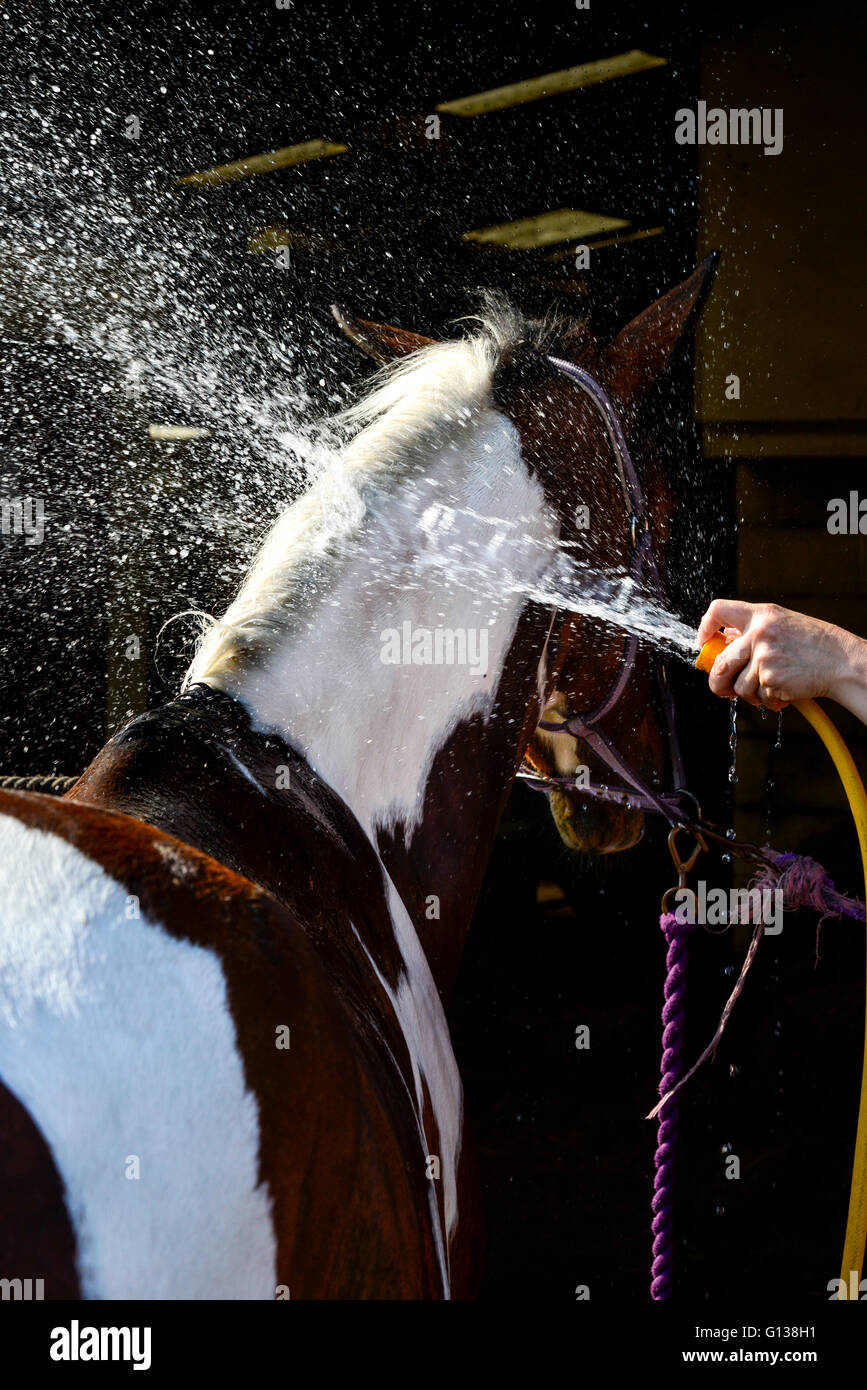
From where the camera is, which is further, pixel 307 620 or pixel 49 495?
pixel 49 495

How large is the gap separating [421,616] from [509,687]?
0.16m

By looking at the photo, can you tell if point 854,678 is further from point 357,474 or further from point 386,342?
point 386,342

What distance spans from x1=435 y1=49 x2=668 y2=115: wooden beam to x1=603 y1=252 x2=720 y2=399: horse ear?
7.13 feet

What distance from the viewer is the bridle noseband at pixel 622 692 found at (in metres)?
1.21

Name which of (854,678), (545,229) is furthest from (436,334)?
(854,678)

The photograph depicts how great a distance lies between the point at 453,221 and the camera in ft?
13.7

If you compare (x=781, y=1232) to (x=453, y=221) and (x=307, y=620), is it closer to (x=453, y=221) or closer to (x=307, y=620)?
(x=307, y=620)

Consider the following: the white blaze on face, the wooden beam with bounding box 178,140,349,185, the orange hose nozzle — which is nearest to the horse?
the white blaze on face

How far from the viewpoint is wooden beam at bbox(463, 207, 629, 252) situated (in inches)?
165

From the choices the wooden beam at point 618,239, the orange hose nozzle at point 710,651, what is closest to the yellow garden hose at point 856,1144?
the orange hose nozzle at point 710,651
